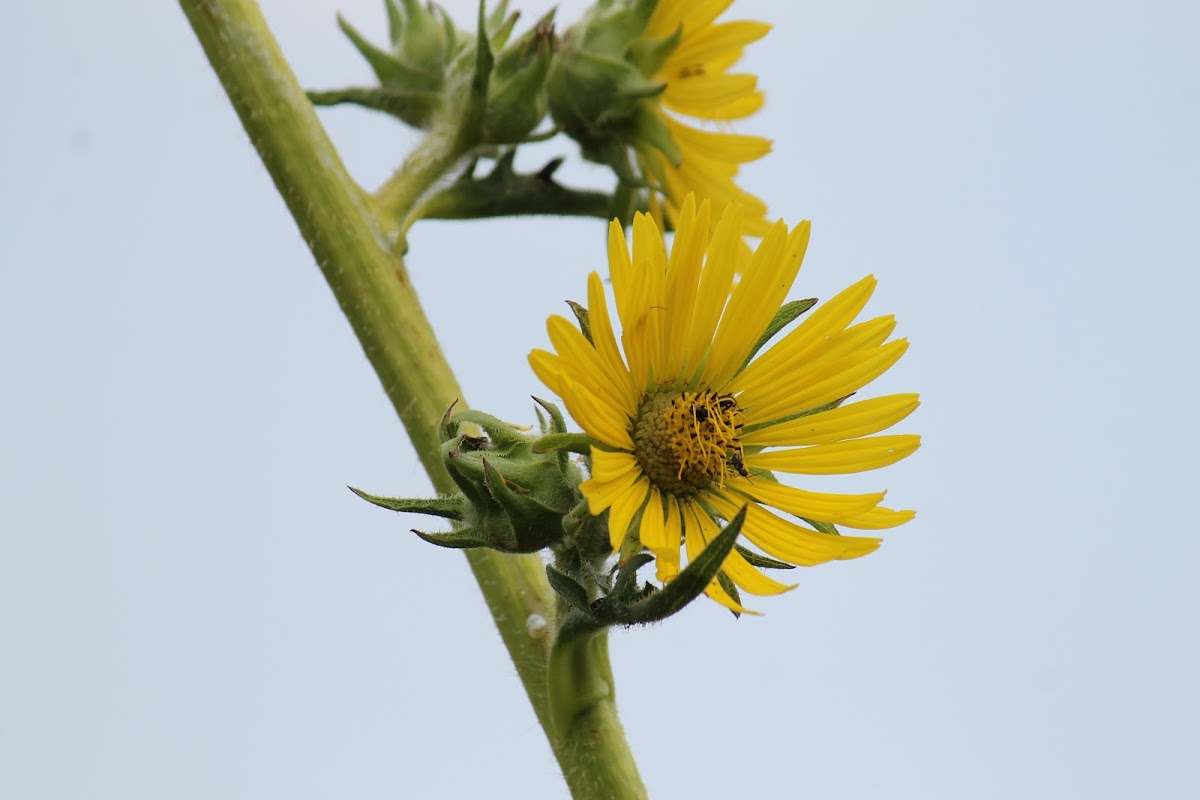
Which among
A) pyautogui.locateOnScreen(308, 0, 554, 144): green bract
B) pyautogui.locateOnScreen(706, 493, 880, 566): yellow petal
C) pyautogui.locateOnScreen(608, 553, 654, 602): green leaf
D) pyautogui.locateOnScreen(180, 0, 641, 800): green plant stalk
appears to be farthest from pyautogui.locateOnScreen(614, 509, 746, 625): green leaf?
pyautogui.locateOnScreen(308, 0, 554, 144): green bract

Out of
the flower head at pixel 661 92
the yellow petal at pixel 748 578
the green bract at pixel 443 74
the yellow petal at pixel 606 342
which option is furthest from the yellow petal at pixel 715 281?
the green bract at pixel 443 74

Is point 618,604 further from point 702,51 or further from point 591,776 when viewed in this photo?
point 702,51

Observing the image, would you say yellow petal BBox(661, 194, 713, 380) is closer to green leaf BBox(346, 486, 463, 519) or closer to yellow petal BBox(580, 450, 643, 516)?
yellow petal BBox(580, 450, 643, 516)

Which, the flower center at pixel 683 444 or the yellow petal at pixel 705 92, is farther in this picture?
the yellow petal at pixel 705 92

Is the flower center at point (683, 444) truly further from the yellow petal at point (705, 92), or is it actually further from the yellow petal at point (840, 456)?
the yellow petal at point (705, 92)

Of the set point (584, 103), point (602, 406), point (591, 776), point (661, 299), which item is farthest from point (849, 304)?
point (584, 103)
